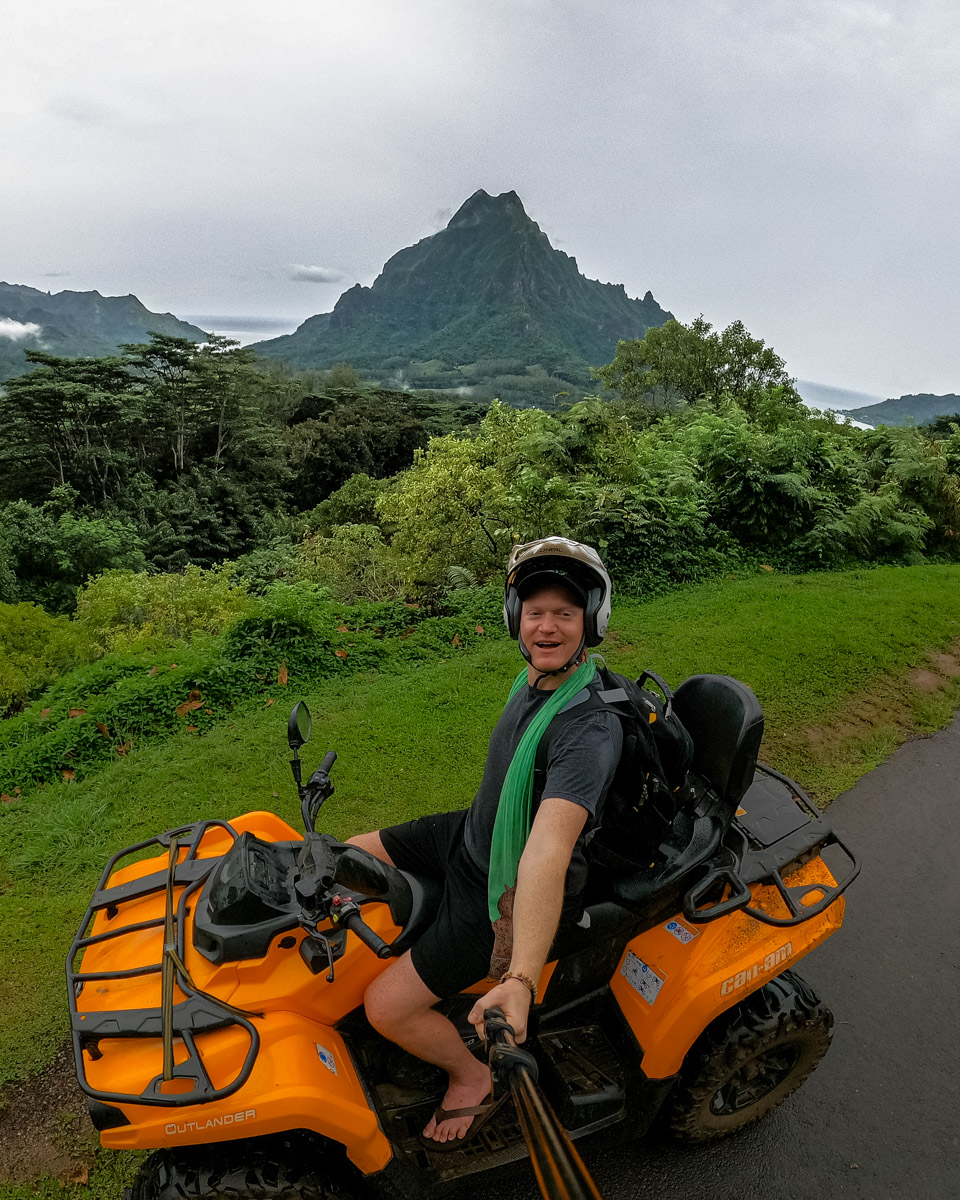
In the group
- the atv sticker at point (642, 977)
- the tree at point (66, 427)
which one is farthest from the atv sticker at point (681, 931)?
the tree at point (66, 427)

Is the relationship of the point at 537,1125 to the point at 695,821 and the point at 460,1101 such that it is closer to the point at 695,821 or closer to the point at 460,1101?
the point at 460,1101

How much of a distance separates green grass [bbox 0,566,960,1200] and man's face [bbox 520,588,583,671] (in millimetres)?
2689

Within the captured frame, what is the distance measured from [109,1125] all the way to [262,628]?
15.7ft

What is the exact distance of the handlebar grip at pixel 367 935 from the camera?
164 cm

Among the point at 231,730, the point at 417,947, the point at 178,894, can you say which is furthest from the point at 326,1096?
the point at 231,730

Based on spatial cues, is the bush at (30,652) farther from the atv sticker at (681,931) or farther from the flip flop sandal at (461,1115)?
the atv sticker at (681,931)

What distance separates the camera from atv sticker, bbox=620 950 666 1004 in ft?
7.82

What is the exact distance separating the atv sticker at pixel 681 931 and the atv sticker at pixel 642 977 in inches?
5.5

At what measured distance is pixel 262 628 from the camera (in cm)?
639

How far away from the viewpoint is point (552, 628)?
2.15 metres

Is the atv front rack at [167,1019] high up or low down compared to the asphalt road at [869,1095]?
up

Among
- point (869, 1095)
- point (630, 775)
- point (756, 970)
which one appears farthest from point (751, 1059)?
point (630, 775)

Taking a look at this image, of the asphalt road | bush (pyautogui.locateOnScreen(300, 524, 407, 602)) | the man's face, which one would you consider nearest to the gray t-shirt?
the man's face

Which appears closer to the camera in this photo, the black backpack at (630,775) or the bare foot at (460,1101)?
the black backpack at (630,775)
